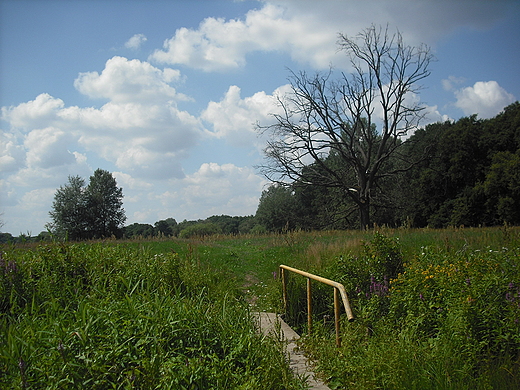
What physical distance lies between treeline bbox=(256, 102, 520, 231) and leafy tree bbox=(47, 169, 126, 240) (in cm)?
2089

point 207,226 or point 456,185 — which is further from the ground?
point 456,185

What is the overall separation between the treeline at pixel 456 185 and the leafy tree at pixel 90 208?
2089 cm

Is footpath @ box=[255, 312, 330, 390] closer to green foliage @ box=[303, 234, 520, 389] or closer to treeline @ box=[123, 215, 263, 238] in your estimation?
green foliage @ box=[303, 234, 520, 389]

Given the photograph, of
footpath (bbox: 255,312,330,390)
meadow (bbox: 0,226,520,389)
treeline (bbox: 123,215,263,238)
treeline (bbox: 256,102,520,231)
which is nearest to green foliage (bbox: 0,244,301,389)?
meadow (bbox: 0,226,520,389)

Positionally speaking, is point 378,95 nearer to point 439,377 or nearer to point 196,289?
point 196,289

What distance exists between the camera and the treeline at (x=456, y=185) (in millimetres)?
28766

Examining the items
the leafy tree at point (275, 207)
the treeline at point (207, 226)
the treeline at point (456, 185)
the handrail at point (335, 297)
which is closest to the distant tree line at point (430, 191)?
the treeline at point (456, 185)

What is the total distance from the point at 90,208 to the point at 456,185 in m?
35.9

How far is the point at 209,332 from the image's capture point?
3.80 metres

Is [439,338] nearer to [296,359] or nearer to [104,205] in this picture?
[296,359]

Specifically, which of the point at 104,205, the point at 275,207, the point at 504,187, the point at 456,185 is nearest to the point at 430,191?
the point at 456,185

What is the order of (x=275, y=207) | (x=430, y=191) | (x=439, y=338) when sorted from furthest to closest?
1. (x=275, y=207)
2. (x=430, y=191)
3. (x=439, y=338)

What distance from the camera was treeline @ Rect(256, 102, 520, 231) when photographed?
28.8 meters

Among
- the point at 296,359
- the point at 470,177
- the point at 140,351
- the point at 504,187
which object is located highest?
the point at 470,177
